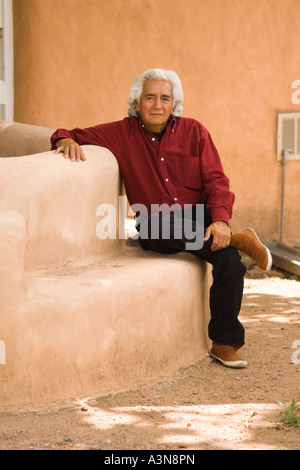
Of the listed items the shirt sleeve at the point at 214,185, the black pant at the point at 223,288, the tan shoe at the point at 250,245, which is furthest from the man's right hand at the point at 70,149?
the tan shoe at the point at 250,245

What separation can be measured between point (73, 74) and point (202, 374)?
4.40m

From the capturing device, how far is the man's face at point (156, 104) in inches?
173

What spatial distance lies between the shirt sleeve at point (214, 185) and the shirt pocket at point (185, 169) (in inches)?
1.7

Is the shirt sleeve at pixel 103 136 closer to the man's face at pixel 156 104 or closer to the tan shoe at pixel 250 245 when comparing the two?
the man's face at pixel 156 104

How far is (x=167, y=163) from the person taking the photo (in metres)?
4.36

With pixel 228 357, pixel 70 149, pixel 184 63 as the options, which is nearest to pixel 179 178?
pixel 70 149

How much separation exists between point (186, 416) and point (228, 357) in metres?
0.86

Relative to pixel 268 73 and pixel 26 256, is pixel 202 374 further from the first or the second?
pixel 268 73

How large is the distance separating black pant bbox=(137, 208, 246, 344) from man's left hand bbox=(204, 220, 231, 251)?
4cm

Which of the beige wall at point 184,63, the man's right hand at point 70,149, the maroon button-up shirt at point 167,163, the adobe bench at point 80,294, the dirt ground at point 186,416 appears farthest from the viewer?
the beige wall at point 184,63

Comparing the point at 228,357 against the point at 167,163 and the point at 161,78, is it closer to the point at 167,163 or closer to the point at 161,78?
the point at 167,163

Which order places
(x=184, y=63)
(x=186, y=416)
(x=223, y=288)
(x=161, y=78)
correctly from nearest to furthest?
(x=186, y=416)
(x=223, y=288)
(x=161, y=78)
(x=184, y=63)

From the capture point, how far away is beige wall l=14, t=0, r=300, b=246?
7.46 metres

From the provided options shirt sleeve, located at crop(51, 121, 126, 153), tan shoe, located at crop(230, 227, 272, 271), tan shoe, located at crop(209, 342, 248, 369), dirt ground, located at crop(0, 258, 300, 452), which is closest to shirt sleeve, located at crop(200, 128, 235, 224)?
tan shoe, located at crop(230, 227, 272, 271)
